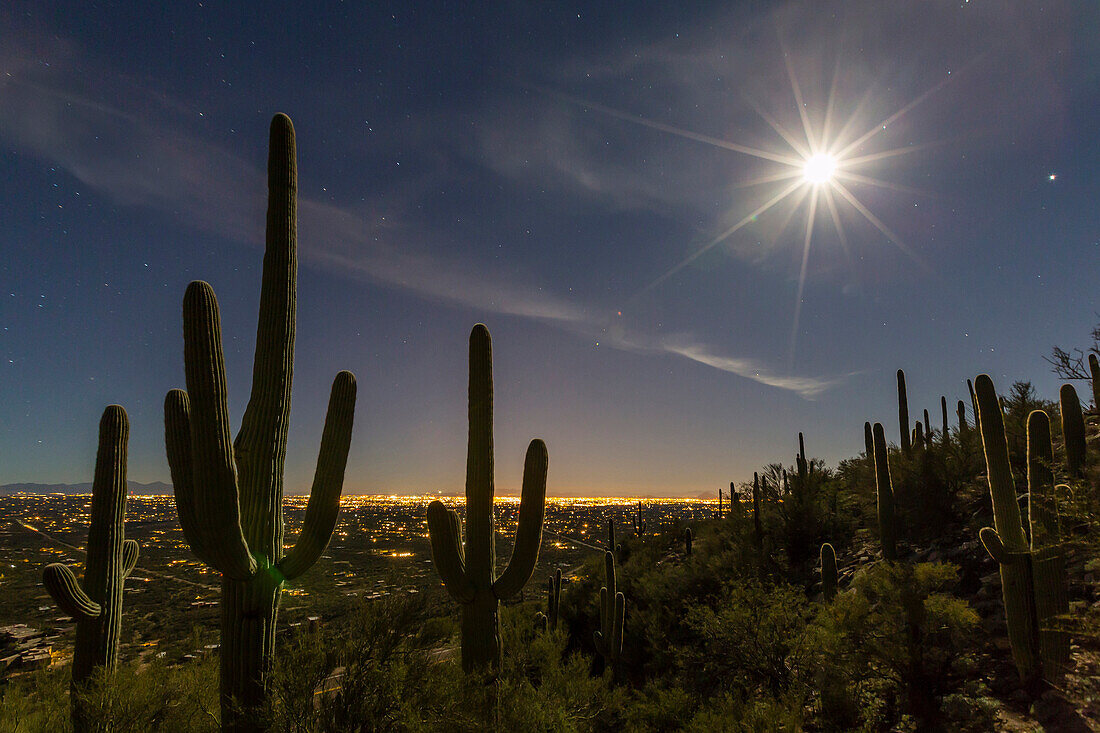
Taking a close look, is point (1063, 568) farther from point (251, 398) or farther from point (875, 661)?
point (251, 398)

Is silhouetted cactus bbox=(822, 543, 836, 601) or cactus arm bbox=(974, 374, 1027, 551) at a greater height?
cactus arm bbox=(974, 374, 1027, 551)

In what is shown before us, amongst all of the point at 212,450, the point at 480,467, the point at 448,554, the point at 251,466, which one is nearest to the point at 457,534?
the point at 448,554

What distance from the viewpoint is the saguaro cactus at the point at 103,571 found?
894 centimetres

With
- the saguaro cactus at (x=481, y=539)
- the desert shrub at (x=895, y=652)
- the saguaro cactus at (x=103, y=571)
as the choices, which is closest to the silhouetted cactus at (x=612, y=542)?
the desert shrub at (x=895, y=652)

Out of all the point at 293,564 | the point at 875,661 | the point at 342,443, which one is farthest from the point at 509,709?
the point at 875,661

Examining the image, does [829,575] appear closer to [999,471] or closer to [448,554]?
[999,471]

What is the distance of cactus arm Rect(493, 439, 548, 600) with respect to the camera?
9.68 m

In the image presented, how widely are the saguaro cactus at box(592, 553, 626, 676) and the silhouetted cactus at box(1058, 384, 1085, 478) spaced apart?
12.8 meters

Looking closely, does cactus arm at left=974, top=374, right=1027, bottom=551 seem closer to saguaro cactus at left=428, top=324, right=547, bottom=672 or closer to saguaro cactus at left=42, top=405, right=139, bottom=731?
saguaro cactus at left=428, top=324, right=547, bottom=672

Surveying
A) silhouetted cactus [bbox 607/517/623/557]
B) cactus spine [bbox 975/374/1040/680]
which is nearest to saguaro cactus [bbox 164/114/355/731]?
cactus spine [bbox 975/374/1040/680]

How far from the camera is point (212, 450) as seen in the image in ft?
19.3

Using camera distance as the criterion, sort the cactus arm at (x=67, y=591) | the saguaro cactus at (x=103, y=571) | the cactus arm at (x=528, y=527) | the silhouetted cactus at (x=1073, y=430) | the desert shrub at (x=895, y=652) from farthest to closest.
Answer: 1. the silhouetted cactus at (x=1073, y=430)
2. the desert shrub at (x=895, y=652)
3. the cactus arm at (x=528, y=527)
4. the saguaro cactus at (x=103, y=571)
5. the cactus arm at (x=67, y=591)

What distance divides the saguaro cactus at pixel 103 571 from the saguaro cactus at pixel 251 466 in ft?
13.9

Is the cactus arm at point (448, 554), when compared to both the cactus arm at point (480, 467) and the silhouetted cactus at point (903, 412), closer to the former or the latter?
the cactus arm at point (480, 467)
